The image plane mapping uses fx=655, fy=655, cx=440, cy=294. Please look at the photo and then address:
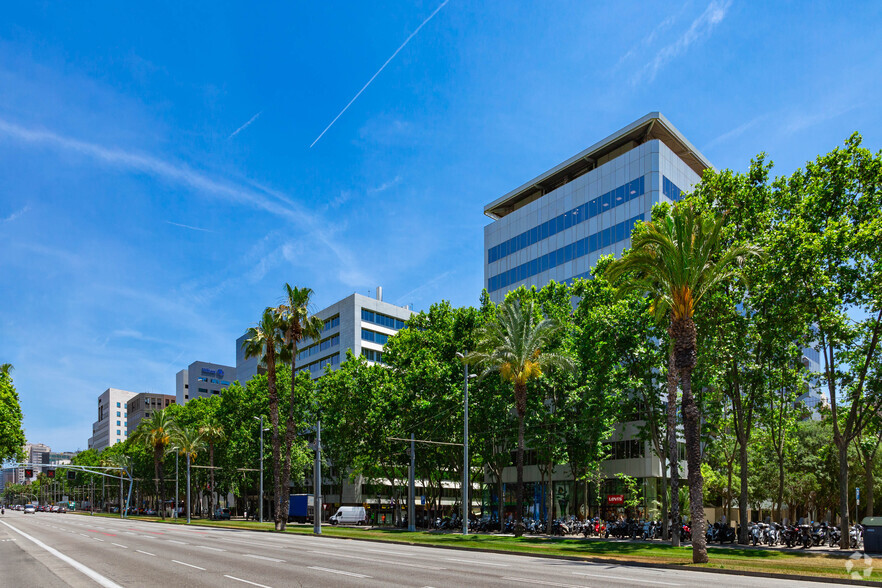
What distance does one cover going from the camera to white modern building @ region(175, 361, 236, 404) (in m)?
169

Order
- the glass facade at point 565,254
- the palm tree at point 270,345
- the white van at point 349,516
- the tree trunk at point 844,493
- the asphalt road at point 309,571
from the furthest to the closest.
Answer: the white van at point 349,516
the glass facade at point 565,254
the palm tree at point 270,345
the tree trunk at point 844,493
the asphalt road at point 309,571

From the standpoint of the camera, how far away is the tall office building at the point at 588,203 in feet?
188

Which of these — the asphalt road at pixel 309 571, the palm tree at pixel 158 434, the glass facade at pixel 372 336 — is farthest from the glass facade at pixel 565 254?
the palm tree at pixel 158 434

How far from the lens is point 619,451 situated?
176 feet

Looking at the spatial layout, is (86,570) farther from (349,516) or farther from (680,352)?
(349,516)

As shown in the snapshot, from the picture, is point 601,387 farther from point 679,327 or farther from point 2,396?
point 2,396

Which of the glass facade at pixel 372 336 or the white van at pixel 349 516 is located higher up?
the glass facade at pixel 372 336

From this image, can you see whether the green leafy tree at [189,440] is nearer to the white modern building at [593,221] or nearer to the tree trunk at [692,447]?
the white modern building at [593,221]

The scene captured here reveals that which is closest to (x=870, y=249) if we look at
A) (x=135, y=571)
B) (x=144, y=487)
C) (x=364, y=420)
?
(x=135, y=571)

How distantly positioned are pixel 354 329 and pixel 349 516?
3131 centimetres

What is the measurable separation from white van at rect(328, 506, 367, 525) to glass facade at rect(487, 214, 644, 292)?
27.8 metres

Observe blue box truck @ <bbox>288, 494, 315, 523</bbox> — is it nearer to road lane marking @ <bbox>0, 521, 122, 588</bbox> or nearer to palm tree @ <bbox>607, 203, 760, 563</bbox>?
road lane marking @ <bbox>0, 521, 122, 588</bbox>

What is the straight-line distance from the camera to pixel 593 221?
61.4 m

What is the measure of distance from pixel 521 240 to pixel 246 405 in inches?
1385
